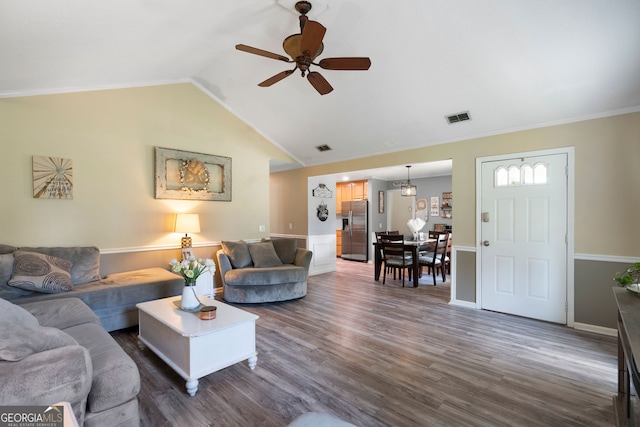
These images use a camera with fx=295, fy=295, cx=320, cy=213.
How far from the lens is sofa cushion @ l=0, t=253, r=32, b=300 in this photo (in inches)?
109

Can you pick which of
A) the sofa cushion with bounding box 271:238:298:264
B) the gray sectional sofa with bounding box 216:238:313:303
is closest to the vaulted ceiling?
the sofa cushion with bounding box 271:238:298:264

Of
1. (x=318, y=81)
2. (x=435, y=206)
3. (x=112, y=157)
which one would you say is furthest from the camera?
(x=435, y=206)

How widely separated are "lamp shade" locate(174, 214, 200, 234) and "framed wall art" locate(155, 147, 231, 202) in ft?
1.34

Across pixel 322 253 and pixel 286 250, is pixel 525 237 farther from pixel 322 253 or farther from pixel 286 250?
pixel 322 253

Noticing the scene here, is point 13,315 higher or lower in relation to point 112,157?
lower

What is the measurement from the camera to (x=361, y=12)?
285 cm

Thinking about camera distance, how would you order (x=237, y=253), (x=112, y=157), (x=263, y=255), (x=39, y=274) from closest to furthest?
(x=39, y=274) < (x=112, y=157) < (x=237, y=253) < (x=263, y=255)

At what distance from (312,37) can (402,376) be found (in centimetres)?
274

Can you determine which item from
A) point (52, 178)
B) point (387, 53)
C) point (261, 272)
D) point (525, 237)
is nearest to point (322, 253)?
point (261, 272)

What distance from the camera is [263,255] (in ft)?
15.7

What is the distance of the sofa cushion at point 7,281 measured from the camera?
2.77 meters

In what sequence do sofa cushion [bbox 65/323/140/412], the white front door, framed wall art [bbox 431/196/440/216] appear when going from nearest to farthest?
sofa cushion [bbox 65/323/140/412] → the white front door → framed wall art [bbox 431/196/440/216]

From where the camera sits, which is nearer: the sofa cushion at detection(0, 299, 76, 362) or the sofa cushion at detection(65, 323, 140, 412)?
the sofa cushion at detection(0, 299, 76, 362)

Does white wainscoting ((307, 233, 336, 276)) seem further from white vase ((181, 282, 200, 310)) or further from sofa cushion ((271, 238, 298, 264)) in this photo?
white vase ((181, 282, 200, 310))
